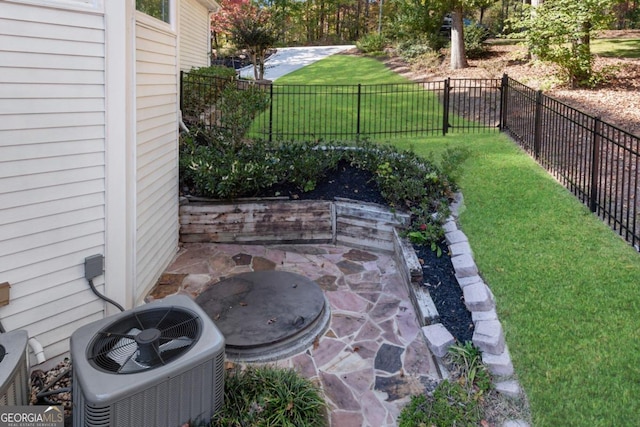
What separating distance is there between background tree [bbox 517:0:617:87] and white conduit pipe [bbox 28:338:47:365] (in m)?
11.2

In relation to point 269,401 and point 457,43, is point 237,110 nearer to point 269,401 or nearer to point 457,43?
point 269,401

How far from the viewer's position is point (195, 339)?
247 centimetres

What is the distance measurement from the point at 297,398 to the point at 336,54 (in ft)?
75.5

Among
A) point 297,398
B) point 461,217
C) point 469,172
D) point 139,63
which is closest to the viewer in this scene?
point 297,398

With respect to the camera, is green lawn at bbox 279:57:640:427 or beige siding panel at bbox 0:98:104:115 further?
beige siding panel at bbox 0:98:104:115

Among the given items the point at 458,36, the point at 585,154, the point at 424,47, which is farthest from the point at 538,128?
the point at 424,47

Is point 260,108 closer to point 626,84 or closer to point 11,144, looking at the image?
point 11,144

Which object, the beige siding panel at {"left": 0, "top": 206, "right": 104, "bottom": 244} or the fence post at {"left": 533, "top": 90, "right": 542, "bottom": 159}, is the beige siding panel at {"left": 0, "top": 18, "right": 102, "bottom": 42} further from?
the fence post at {"left": 533, "top": 90, "right": 542, "bottom": 159}

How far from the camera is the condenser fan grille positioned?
2307 mm

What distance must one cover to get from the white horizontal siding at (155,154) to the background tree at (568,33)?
8979mm

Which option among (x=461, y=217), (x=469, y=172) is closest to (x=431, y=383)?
(x=461, y=217)

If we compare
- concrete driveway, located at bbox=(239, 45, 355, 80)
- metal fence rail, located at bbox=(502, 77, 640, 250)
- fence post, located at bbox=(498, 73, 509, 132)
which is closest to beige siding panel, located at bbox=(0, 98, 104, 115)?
metal fence rail, located at bbox=(502, 77, 640, 250)

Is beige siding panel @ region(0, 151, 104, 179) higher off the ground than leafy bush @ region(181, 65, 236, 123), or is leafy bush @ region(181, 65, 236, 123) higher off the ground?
leafy bush @ region(181, 65, 236, 123)

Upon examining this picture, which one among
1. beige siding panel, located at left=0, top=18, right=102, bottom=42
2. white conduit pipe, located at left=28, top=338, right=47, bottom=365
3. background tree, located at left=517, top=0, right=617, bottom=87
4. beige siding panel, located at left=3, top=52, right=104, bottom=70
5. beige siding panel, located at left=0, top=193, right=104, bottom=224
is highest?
background tree, located at left=517, top=0, right=617, bottom=87
